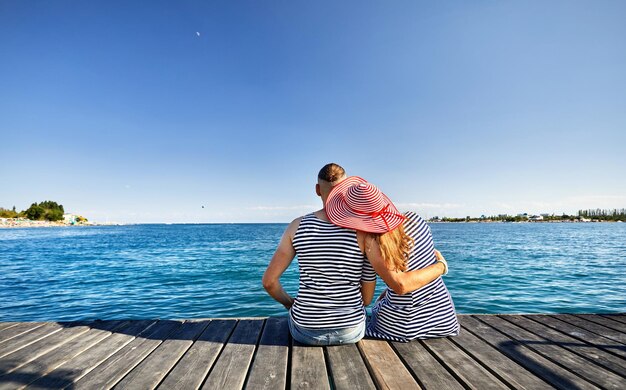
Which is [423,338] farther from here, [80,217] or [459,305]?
[80,217]

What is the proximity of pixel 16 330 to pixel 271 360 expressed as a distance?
9.62ft

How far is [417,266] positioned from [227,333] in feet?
6.53

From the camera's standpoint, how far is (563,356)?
2.61 metres

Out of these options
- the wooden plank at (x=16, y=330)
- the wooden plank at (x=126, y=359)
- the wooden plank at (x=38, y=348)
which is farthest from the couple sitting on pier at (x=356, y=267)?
the wooden plank at (x=16, y=330)

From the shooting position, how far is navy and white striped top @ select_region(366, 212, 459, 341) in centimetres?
252

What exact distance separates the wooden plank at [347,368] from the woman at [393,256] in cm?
38

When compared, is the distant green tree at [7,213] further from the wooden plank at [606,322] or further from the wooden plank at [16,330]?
the wooden plank at [606,322]

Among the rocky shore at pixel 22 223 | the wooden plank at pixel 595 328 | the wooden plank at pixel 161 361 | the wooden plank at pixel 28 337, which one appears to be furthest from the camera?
the rocky shore at pixel 22 223

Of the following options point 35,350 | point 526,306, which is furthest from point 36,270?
point 526,306

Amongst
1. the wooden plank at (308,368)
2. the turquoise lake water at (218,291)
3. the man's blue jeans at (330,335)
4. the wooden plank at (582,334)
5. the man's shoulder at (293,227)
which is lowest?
the turquoise lake water at (218,291)

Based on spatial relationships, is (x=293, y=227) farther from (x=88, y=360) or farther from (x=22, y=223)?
(x=22, y=223)

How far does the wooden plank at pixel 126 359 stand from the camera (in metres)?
2.26

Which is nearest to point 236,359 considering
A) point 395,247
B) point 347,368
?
point 347,368

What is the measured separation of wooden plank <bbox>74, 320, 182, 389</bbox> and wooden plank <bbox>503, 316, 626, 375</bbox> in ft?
11.8
